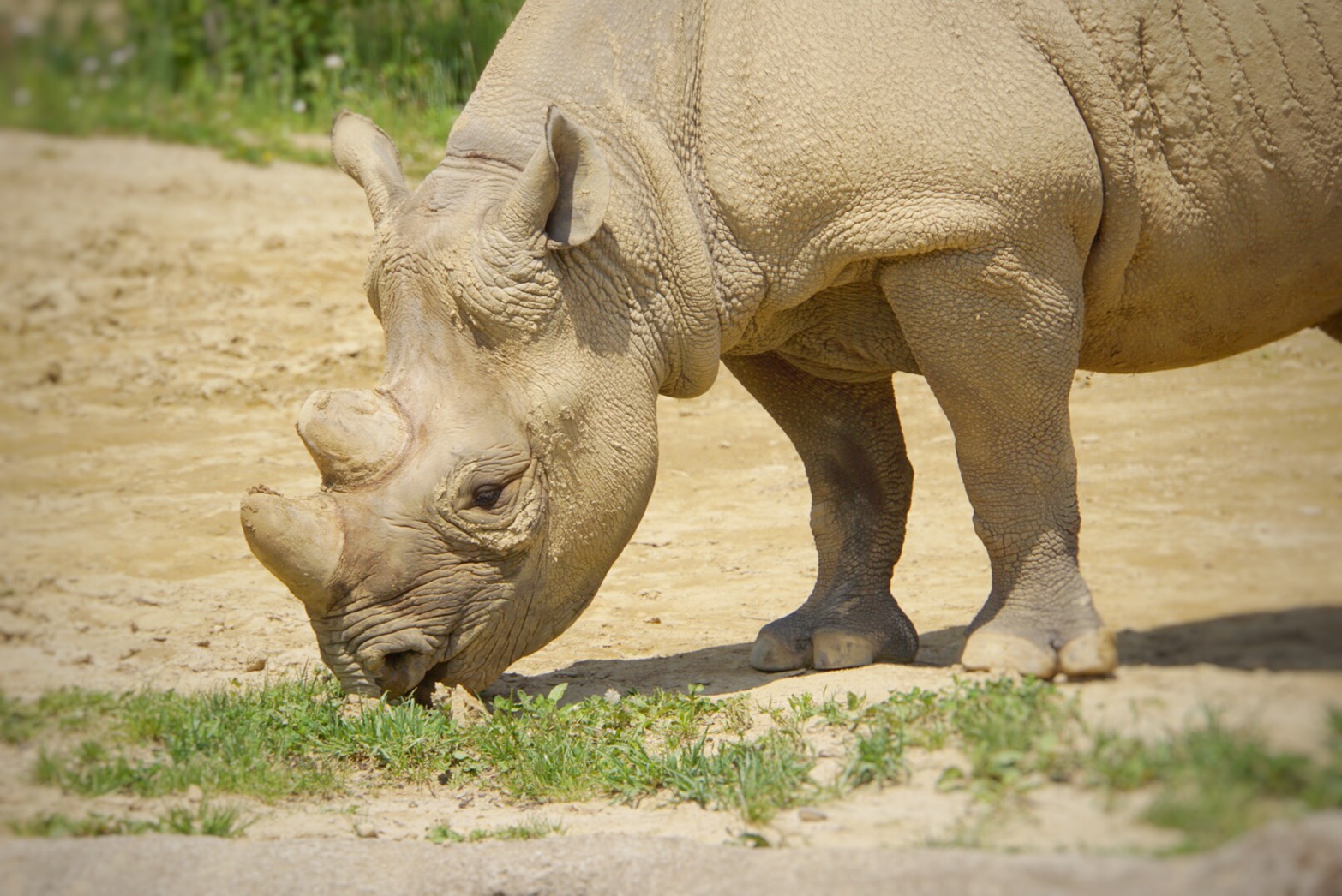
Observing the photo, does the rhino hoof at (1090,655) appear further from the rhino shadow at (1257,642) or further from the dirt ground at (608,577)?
the rhino shadow at (1257,642)

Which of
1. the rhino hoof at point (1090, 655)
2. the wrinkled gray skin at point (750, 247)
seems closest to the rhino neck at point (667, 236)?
the wrinkled gray skin at point (750, 247)

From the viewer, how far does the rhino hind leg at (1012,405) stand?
4.15m

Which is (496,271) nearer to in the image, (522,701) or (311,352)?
(522,701)

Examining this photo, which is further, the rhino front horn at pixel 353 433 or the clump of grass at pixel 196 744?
the rhino front horn at pixel 353 433

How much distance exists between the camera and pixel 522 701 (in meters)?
4.47

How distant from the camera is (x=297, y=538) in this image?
4027 mm

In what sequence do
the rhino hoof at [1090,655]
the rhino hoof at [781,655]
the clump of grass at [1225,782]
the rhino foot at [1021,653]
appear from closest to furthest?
the clump of grass at [1225,782] < the rhino hoof at [1090,655] < the rhino foot at [1021,653] < the rhino hoof at [781,655]

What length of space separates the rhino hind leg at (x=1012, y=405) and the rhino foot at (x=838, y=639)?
0.60 meters

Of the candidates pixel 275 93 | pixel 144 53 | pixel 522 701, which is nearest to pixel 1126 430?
pixel 522 701

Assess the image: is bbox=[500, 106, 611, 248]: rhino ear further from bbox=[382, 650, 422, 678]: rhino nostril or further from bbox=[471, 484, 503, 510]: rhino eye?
bbox=[382, 650, 422, 678]: rhino nostril

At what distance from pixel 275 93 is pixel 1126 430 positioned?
26.7 feet

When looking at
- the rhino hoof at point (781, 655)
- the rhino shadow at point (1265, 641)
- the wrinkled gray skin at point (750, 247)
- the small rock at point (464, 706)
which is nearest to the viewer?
the rhino shadow at point (1265, 641)

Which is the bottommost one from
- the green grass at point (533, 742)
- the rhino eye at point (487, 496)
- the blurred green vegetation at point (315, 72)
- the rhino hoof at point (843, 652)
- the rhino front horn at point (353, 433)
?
the green grass at point (533, 742)

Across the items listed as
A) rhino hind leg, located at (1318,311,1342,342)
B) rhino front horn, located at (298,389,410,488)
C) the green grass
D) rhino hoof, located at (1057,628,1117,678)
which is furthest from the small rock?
rhino hind leg, located at (1318,311,1342,342)
